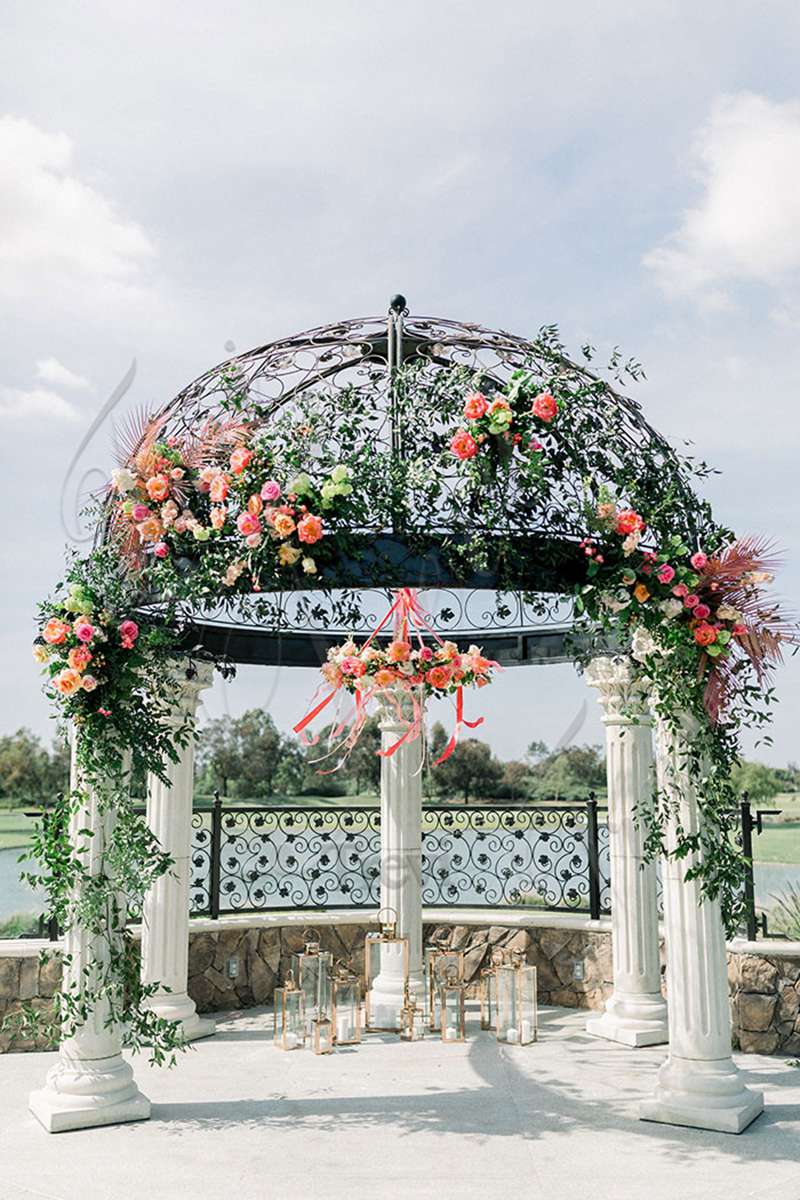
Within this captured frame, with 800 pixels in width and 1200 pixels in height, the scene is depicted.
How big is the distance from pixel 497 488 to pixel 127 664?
2.64 m

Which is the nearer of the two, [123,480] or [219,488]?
[219,488]

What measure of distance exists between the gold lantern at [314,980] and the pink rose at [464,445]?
15.5 feet

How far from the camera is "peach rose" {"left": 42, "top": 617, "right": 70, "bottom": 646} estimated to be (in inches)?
246

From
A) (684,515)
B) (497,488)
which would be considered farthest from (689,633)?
(497,488)

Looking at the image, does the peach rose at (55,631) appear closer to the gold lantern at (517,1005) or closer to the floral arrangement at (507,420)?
the floral arrangement at (507,420)

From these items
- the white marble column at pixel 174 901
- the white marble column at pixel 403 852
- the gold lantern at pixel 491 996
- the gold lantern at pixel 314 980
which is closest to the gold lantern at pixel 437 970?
the gold lantern at pixel 491 996

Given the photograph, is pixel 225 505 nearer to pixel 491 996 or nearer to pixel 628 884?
pixel 628 884

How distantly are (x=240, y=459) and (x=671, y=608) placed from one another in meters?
2.84

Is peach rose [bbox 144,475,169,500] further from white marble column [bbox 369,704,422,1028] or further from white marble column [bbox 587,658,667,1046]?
white marble column [bbox 369,704,422,1028]

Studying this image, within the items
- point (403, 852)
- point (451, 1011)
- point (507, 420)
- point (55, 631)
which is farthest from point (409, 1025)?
point (507, 420)

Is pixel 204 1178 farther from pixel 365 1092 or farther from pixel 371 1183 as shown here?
pixel 365 1092

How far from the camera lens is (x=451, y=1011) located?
922 centimetres

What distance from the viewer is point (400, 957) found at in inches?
381

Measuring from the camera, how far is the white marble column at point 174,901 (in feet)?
29.2
